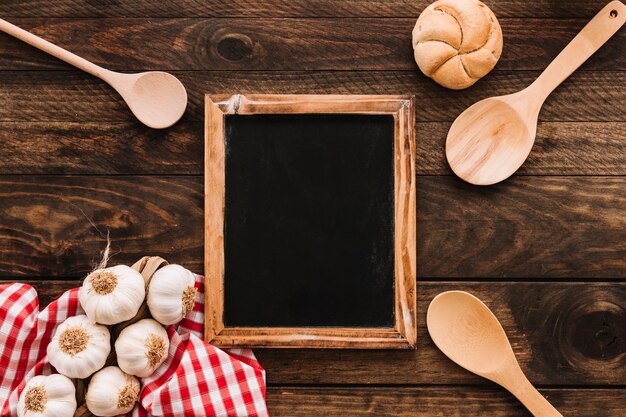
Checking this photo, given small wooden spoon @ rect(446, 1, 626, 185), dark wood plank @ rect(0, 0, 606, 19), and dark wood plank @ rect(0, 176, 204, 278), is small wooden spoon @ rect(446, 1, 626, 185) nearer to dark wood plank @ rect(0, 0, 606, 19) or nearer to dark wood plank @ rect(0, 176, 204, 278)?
dark wood plank @ rect(0, 0, 606, 19)

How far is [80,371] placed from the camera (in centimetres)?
112

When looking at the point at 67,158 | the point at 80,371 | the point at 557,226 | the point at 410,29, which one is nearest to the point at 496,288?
the point at 557,226

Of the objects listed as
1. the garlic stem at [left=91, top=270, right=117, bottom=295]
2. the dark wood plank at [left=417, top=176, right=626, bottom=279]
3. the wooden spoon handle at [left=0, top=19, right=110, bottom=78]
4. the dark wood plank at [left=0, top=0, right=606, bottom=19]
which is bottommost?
the garlic stem at [left=91, top=270, right=117, bottom=295]

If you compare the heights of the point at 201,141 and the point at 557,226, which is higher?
the point at 201,141

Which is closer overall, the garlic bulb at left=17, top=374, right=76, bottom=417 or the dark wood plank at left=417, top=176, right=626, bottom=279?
the garlic bulb at left=17, top=374, right=76, bottom=417

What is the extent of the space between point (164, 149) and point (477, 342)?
799 millimetres

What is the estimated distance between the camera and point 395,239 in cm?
119

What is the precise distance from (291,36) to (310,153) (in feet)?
0.89

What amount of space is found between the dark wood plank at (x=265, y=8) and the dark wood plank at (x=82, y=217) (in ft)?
1.22

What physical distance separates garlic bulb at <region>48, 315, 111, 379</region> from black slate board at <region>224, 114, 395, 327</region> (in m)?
0.26

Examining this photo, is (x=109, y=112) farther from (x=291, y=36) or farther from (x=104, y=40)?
(x=291, y=36)

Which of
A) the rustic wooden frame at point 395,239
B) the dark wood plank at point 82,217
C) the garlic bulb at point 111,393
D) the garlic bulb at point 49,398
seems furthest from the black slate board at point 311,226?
the garlic bulb at point 49,398

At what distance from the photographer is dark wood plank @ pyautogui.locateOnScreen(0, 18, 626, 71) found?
1238 mm

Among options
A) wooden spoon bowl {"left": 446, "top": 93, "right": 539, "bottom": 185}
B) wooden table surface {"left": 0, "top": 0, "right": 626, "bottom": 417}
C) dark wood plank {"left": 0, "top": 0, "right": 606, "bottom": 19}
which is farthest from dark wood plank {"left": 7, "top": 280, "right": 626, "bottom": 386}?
dark wood plank {"left": 0, "top": 0, "right": 606, "bottom": 19}
